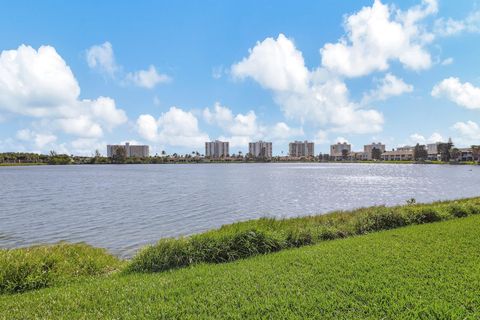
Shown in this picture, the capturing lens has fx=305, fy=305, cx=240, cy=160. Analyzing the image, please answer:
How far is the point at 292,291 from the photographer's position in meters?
6.29

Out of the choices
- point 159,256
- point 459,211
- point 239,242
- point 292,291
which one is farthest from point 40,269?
point 459,211

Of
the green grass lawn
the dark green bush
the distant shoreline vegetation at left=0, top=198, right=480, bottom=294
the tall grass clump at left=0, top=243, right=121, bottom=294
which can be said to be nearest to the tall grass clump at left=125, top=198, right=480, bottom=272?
the distant shoreline vegetation at left=0, top=198, right=480, bottom=294

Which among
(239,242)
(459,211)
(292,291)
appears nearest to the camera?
(292,291)

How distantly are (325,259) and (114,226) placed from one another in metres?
16.0

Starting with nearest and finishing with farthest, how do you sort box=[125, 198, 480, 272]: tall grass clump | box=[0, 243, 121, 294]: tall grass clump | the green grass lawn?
1. the green grass lawn
2. box=[0, 243, 121, 294]: tall grass clump
3. box=[125, 198, 480, 272]: tall grass clump

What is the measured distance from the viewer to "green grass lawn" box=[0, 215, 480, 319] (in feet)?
18.0

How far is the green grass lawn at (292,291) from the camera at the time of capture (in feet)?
18.0

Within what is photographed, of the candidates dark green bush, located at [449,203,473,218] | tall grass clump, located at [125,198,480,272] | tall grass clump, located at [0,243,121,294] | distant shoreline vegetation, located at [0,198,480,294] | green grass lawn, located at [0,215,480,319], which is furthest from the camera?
dark green bush, located at [449,203,473,218]

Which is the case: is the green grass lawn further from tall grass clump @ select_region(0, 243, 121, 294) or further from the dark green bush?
the dark green bush

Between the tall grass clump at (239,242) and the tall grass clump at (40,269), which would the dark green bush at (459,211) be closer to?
the tall grass clump at (239,242)

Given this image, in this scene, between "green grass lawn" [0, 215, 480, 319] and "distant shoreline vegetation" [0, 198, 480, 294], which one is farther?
"distant shoreline vegetation" [0, 198, 480, 294]

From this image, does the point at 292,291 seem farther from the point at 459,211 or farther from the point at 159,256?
the point at 459,211

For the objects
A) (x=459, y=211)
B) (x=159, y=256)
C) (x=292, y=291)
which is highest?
(x=292, y=291)

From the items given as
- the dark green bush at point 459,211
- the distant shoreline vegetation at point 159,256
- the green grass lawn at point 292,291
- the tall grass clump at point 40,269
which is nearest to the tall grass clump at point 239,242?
the distant shoreline vegetation at point 159,256
